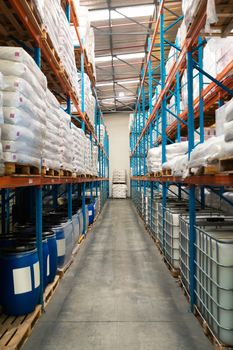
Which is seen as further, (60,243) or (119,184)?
(119,184)

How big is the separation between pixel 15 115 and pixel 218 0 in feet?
6.75

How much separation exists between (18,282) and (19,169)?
1.17m

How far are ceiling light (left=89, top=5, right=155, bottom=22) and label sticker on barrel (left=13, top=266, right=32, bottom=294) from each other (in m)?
9.72

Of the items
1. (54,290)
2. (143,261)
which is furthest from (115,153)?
(54,290)

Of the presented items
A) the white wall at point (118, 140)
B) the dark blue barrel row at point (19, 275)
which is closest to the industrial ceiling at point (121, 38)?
the white wall at point (118, 140)

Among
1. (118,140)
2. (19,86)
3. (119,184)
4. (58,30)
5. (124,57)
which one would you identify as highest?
A: (124,57)

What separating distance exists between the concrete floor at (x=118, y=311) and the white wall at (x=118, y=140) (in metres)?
18.9

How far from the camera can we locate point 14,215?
24.9 ft

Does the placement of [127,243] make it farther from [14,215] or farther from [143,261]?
[14,215]

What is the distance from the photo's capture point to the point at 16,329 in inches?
121

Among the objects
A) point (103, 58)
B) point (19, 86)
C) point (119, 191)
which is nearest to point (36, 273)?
point (19, 86)

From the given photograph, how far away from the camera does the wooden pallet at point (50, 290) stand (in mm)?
3961

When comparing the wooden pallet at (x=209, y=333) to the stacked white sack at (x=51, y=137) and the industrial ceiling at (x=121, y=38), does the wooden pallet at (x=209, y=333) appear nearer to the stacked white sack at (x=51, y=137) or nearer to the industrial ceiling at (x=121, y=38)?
the stacked white sack at (x=51, y=137)

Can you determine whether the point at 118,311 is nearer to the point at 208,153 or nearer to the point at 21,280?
the point at 21,280
